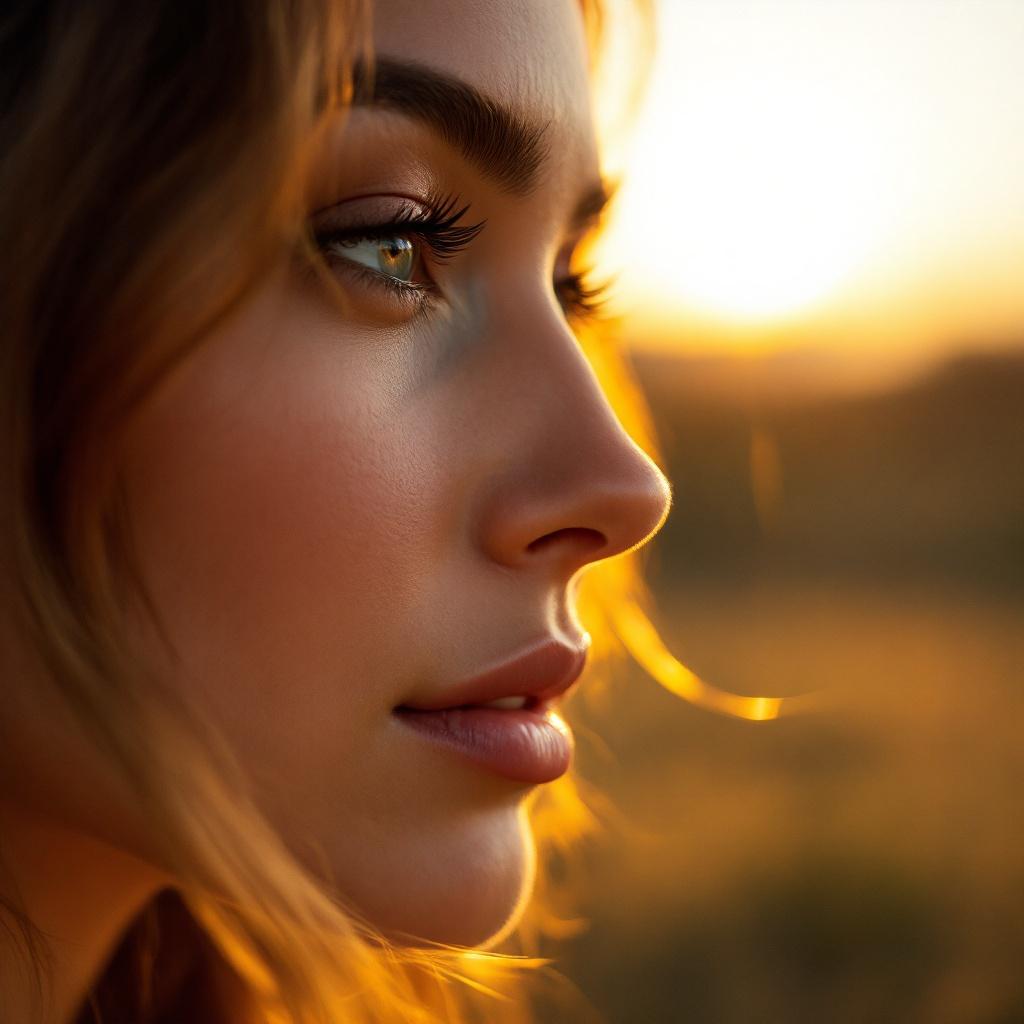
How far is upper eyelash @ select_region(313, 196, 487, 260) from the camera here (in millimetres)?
860

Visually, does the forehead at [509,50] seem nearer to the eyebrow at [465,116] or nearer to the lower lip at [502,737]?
the eyebrow at [465,116]

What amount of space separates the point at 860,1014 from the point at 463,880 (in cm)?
300

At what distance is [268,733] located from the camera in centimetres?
83

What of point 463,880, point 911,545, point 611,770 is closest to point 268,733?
point 463,880

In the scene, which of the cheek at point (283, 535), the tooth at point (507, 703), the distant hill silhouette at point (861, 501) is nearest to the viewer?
the cheek at point (283, 535)

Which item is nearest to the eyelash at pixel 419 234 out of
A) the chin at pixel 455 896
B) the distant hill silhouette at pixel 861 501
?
the chin at pixel 455 896

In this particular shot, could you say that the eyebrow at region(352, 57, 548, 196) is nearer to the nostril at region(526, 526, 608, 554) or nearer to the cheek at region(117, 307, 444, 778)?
the cheek at region(117, 307, 444, 778)

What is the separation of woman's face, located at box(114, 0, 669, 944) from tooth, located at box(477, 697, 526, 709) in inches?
2.1

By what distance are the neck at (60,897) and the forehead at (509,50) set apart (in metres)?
0.71

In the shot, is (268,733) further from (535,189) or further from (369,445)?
(535,189)

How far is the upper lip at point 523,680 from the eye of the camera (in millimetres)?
877

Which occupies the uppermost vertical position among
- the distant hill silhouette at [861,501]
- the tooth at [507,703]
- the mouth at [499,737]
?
the distant hill silhouette at [861,501]

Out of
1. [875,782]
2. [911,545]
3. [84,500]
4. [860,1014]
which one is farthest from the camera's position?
[911,545]

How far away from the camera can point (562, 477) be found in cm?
89
